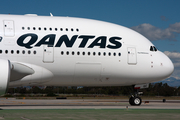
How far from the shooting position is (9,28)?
779 inches

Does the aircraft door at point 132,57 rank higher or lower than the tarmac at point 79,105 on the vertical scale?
higher

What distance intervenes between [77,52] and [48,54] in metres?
2.09

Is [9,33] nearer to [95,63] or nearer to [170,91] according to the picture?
[95,63]

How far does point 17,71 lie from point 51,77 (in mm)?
2515

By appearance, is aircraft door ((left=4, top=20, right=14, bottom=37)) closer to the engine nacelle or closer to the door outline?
the door outline

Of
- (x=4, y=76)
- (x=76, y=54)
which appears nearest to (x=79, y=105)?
(x=76, y=54)

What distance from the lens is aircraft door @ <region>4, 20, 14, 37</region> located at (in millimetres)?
19562

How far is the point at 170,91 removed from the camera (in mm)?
102938

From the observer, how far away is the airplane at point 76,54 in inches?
773
